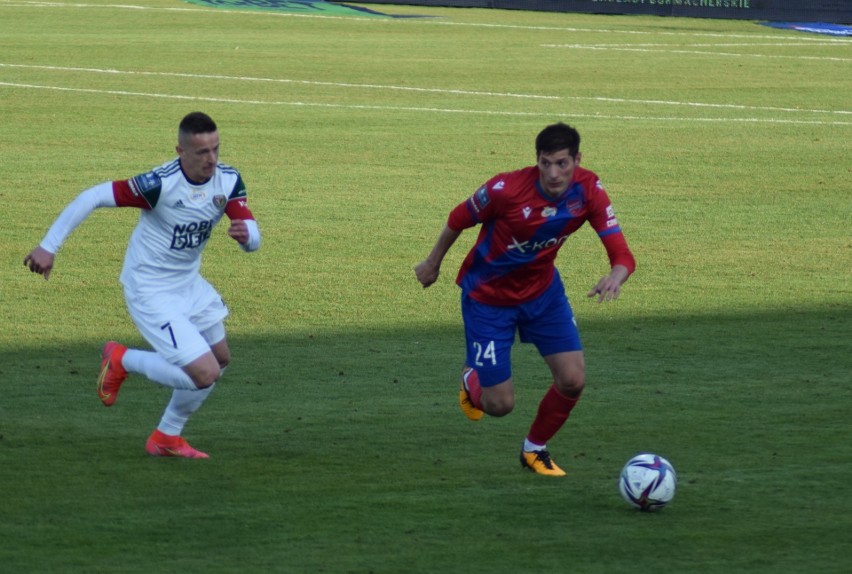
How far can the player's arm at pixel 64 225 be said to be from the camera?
316 inches

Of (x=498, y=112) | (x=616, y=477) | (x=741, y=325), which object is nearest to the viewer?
(x=616, y=477)

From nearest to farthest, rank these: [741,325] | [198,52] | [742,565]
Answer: [742,565], [741,325], [198,52]

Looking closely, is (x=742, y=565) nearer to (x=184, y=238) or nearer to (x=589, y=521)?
(x=589, y=521)

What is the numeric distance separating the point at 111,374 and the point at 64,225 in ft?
3.28

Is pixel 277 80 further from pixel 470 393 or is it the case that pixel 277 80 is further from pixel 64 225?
pixel 64 225

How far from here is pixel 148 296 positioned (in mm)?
8406

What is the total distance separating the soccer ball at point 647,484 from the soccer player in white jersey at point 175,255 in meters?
2.30

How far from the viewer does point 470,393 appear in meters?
8.69

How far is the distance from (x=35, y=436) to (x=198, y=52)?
23.3 m

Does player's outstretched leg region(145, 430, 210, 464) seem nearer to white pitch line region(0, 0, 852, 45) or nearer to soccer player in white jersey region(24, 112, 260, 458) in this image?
soccer player in white jersey region(24, 112, 260, 458)

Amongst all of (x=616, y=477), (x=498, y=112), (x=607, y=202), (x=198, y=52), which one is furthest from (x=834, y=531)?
(x=198, y=52)

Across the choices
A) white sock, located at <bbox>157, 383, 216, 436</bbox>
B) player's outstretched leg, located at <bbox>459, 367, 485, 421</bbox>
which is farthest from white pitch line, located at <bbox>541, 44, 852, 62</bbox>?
white sock, located at <bbox>157, 383, 216, 436</bbox>

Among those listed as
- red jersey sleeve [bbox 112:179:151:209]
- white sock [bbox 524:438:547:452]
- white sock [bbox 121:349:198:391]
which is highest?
red jersey sleeve [bbox 112:179:151:209]

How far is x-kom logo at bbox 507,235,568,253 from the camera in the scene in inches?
325
